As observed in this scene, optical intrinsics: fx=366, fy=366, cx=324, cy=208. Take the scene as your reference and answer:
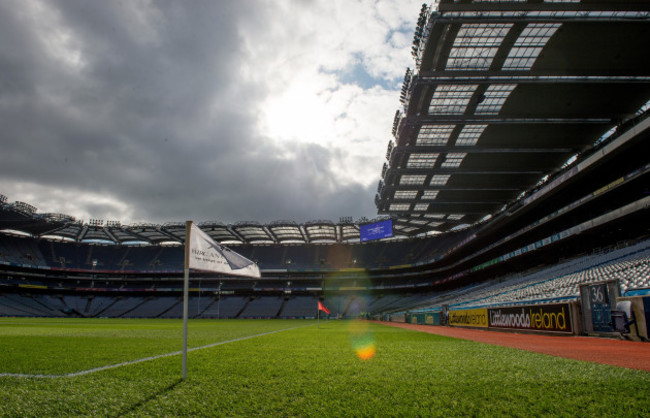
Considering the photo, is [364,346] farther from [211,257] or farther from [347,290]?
[347,290]

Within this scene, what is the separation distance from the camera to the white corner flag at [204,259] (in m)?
5.81

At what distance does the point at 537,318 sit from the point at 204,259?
1617 centimetres

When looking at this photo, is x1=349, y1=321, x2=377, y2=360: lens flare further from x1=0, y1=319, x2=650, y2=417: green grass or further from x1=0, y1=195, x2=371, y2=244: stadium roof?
x1=0, y1=195, x2=371, y2=244: stadium roof

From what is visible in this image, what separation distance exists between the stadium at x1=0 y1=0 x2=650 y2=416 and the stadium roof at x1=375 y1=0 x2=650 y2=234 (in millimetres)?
136

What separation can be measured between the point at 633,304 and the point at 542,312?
13.9 ft

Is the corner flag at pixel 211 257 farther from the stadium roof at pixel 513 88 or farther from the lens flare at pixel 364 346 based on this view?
the stadium roof at pixel 513 88

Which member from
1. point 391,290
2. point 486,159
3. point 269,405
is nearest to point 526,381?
point 269,405

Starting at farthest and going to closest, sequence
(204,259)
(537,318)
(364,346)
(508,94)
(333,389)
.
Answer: (508,94) → (537,318) → (364,346) → (204,259) → (333,389)

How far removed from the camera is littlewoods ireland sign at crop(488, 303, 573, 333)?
15141 mm

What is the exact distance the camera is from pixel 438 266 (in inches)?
2552

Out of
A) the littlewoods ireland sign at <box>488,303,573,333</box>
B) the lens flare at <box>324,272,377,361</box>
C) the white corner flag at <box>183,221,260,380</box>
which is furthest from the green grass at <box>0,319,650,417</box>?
the lens flare at <box>324,272,377,361</box>

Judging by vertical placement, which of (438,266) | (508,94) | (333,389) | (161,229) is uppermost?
(508,94)

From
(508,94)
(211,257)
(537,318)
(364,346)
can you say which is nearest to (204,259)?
(211,257)

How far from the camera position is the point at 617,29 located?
20.3m
